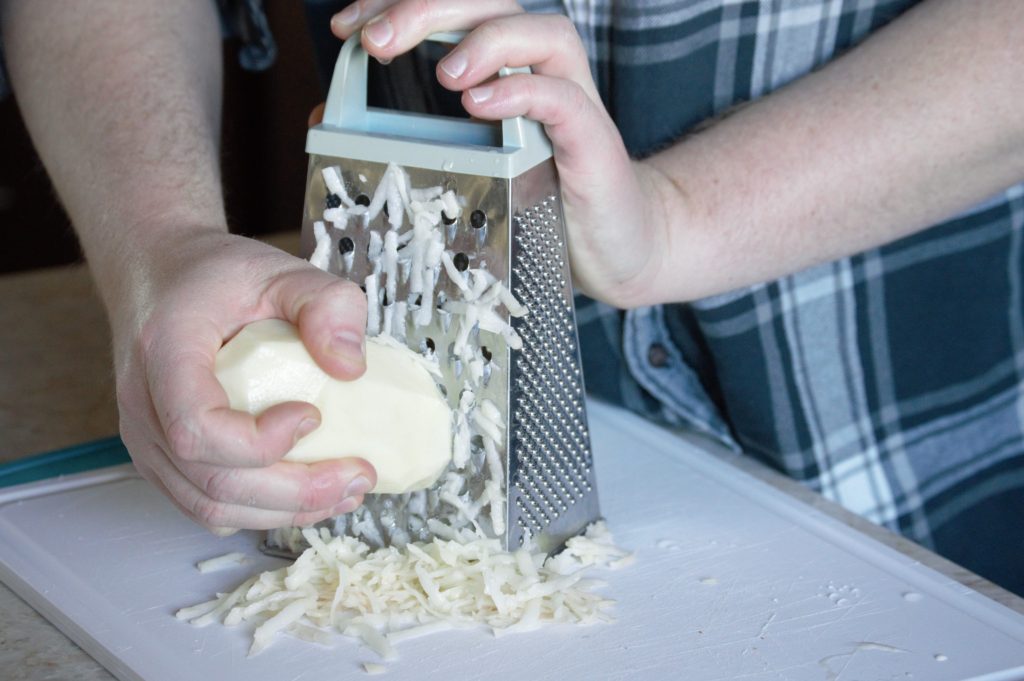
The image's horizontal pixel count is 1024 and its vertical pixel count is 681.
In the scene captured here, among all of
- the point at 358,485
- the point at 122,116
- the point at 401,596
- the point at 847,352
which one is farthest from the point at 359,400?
the point at 847,352

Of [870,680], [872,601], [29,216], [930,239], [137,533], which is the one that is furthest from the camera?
[29,216]

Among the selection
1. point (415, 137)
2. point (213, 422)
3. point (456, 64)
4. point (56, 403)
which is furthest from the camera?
point (56, 403)

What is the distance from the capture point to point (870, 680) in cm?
102

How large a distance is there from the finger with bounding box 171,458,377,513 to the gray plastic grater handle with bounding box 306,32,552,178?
29cm

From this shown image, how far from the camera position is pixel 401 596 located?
1.11 m

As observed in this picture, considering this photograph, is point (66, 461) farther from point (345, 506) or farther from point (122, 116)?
point (345, 506)

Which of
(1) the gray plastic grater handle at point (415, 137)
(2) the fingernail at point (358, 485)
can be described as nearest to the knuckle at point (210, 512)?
(2) the fingernail at point (358, 485)

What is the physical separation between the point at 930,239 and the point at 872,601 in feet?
1.99

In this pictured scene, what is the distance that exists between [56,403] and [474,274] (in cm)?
88

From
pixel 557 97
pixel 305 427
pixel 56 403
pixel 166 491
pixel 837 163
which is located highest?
pixel 557 97

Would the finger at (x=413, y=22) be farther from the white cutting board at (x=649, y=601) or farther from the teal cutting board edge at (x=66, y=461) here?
the teal cutting board edge at (x=66, y=461)

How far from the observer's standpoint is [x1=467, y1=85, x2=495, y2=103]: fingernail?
42.2 inches

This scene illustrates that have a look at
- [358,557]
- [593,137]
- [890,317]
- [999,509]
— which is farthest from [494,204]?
[999,509]

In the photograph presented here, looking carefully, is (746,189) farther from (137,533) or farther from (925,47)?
(137,533)
